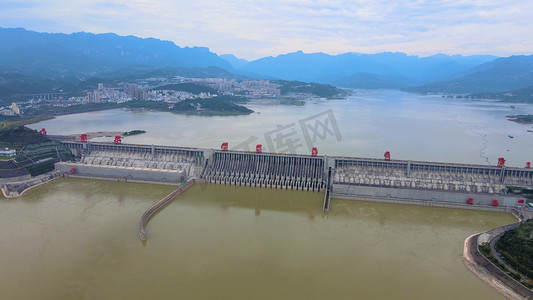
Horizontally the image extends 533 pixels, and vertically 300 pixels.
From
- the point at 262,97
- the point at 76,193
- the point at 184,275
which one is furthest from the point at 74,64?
the point at 184,275

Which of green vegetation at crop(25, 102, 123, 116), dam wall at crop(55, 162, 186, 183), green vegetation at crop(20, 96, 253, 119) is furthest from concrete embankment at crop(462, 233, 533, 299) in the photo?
green vegetation at crop(25, 102, 123, 116)

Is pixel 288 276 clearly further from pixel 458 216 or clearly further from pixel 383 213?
pixel 458 216

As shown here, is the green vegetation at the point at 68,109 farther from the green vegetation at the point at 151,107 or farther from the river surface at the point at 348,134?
the river surface at the point at 348,134

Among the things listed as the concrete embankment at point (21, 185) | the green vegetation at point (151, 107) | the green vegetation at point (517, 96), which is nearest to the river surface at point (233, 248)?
the concrete embankment at point (21, 185)

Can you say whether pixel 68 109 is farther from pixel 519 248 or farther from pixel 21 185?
pixel 519 248

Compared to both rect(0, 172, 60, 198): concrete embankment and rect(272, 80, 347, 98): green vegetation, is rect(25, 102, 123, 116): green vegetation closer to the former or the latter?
rect(0, 172, 60, 198): concrete embankment
